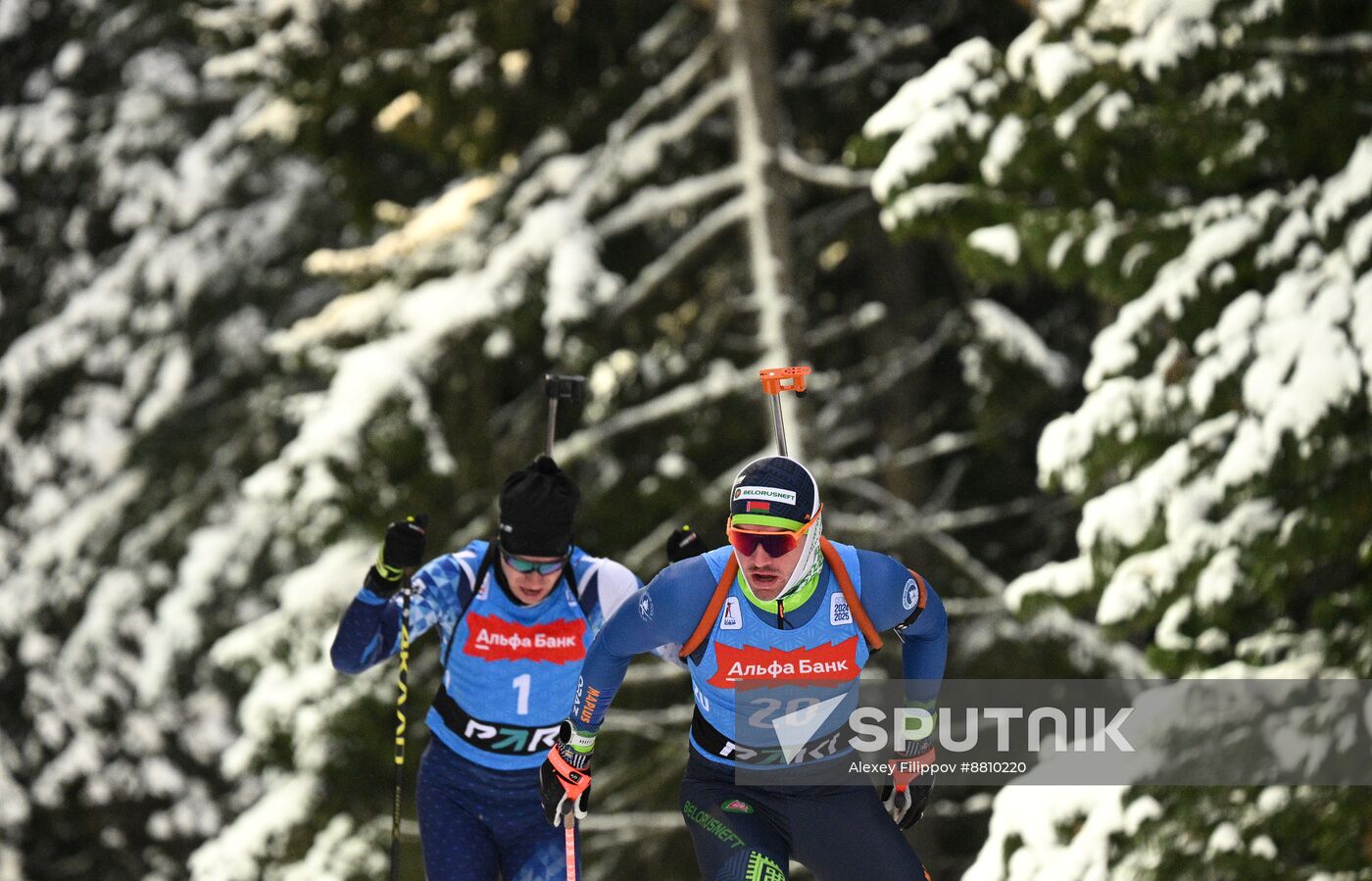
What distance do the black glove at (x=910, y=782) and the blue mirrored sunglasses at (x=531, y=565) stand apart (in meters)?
1.39

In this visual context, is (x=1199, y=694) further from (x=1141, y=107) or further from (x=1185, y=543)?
(x=1141, y=107)

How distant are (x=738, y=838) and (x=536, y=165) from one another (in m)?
7.69

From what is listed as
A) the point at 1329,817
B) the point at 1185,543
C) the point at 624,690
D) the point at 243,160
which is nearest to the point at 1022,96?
the point at 1185,543

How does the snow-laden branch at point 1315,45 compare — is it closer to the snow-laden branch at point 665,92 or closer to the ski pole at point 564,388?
the ski pole at point 564,388

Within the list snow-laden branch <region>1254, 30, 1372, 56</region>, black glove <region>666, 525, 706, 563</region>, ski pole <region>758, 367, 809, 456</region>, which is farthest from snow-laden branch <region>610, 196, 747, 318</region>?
ski pole <region>758, 367, 809, 456</region>

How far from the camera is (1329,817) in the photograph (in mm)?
6664

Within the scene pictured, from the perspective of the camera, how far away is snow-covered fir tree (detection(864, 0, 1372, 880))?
22.2 feet

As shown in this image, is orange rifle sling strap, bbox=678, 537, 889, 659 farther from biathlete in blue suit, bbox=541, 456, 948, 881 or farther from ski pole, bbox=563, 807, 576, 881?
ski pole, bbox=563, 807, 576, 881

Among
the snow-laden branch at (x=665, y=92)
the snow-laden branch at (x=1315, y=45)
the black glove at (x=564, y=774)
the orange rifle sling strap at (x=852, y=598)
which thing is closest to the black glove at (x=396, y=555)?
the black glove at (x=564, y=774)

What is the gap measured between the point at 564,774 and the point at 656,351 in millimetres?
A: 6560

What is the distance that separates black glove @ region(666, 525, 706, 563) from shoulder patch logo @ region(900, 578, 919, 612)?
1073 millimetres

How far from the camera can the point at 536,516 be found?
18.6 feet

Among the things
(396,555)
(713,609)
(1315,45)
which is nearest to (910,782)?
(713,609)

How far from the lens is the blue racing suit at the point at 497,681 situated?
19.4ft
